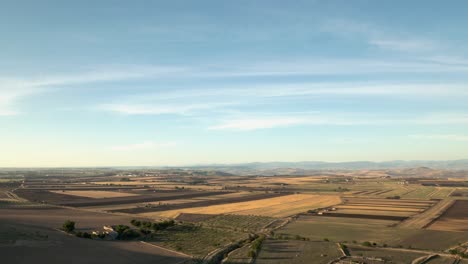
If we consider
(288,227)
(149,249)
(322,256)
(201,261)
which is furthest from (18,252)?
(288,227)

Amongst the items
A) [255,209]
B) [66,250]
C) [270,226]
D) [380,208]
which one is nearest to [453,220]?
[380,208]

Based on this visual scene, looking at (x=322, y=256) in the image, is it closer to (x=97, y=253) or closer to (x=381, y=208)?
(x=97, y=253)

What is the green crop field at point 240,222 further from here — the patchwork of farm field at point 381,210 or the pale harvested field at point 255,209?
the patchwork of farm field at point 381,210

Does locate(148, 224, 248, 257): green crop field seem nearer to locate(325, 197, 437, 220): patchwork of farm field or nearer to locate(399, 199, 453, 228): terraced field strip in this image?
locate(399, 199, 453, 228): terraced field strip

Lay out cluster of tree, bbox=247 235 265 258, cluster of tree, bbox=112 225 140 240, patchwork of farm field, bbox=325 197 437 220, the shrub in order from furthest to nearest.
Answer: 1. patchwork of farm field, bbox=325 197 437 220
2. cluster of tree, bbox=112 225 140 240
3. the shrub
4. cluster of tree, bbox=247 235 265 258

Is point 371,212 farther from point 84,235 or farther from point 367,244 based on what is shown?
point 84,235

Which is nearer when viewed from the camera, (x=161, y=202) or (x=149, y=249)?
(x=149, y=249)

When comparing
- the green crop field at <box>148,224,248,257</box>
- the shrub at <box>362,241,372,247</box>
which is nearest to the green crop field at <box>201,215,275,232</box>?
the green crop field at <box>148,224,248,257</box>
